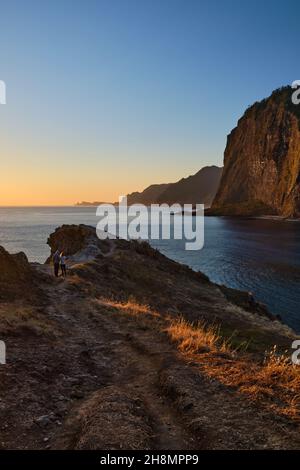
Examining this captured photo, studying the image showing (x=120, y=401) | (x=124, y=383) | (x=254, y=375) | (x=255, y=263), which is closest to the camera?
(x=120, y=401)

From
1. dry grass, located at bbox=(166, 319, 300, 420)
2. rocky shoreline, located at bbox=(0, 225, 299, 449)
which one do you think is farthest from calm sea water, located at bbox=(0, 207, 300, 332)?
dry grass, located at bbox=(166, 319, 300, 420)

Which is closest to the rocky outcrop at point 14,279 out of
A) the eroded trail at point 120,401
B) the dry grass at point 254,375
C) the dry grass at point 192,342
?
the eroded trail at point 120,401

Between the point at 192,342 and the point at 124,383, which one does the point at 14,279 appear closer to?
the point at 192,342

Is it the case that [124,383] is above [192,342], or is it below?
below

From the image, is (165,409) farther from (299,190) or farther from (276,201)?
(276,201)

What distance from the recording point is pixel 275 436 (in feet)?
22.9

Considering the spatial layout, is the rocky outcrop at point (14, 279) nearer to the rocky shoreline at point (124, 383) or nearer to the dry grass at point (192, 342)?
the rocky shoreline at point (124, 383)

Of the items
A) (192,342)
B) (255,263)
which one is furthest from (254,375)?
(255,263)

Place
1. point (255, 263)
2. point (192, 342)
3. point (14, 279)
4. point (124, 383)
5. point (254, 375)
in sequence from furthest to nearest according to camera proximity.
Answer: point (255, 263)
point (14, 279)
point (192, 342)
point (124, 383)
point (254, 375)

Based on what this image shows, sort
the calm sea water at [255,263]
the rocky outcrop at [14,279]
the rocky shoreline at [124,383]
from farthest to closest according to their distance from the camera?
the calm sea water at [255,263], the rocky outcrop at [14,279], the rocky shoreline at [124,383]

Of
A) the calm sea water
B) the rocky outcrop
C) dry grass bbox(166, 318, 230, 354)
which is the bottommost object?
the calm sea water

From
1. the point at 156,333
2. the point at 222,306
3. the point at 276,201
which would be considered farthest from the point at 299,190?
the point at 156,333

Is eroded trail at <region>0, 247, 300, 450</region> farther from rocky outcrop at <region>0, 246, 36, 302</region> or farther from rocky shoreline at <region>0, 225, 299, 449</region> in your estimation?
rocky outcrop at <region>0, 246, 36, 302</region>
